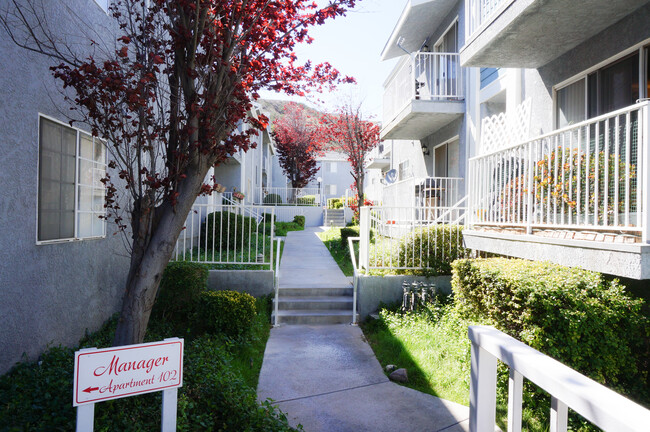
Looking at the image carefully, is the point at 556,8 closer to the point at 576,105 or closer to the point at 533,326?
the point at 576,105

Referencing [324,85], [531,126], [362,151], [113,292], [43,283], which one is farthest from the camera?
[362,151]

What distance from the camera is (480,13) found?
22.3 ft

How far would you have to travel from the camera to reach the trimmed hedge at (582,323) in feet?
12.4

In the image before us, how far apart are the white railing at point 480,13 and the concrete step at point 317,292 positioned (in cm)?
483

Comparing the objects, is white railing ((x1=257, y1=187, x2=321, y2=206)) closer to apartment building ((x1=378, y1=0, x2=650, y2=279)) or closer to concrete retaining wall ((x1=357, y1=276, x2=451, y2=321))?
apartment building ((x1=378, y1=0, x2=650, y2=279))

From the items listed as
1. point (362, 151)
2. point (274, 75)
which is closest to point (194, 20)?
point (274, 75)

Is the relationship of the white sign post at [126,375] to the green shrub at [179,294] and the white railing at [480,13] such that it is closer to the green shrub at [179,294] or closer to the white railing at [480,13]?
the green shrub at [179,294]

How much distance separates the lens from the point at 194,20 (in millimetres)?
3848

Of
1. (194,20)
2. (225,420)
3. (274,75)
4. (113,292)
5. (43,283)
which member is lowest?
(225,420)

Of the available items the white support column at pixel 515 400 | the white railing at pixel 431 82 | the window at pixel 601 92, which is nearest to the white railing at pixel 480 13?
the window at pixel 601 92

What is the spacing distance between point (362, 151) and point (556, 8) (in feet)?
33.7

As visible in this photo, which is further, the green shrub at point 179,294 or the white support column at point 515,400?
the green shrub at point 179,294

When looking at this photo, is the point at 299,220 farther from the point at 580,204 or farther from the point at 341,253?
the point at 580,204

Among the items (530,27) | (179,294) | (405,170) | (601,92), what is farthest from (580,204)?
(405,170)
